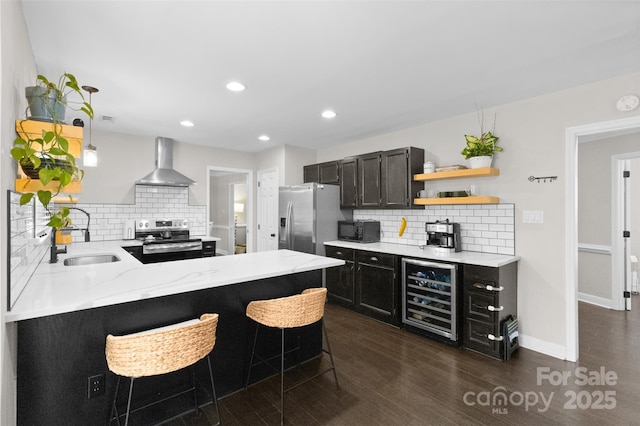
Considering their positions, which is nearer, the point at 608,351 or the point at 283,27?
the point at 283,27

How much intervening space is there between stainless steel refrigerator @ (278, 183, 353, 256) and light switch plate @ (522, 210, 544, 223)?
244 cm

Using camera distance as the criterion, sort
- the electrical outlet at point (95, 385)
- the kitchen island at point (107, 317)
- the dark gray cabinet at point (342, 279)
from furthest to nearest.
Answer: the dark gray cabinet at point (342, 279) < the electrical outlet at point (95, 385) < the kitchen island at point (107, 317)

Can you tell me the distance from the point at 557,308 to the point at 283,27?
3347 millimetres

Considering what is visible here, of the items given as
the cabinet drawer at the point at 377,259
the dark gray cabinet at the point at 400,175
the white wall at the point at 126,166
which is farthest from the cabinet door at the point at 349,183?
the white wall at the point at 126,166

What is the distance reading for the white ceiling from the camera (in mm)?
1762

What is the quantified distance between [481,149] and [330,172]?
2262 millimetres

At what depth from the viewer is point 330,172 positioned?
16.0 ft

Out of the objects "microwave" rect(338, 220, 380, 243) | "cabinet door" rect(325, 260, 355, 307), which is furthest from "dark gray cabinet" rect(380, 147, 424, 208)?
"cabinet door" rect(325, 260, 355, 307)

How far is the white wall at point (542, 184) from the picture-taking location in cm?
273

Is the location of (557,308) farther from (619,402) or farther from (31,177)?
(31,177)

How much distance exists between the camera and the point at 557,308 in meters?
2.87

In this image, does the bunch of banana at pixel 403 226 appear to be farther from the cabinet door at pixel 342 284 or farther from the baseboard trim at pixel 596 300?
the baseboard trim at pixel 596 300

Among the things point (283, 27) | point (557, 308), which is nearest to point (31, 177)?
point (283, 27)

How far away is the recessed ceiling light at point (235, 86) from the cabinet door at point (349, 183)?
2085 millimetres
